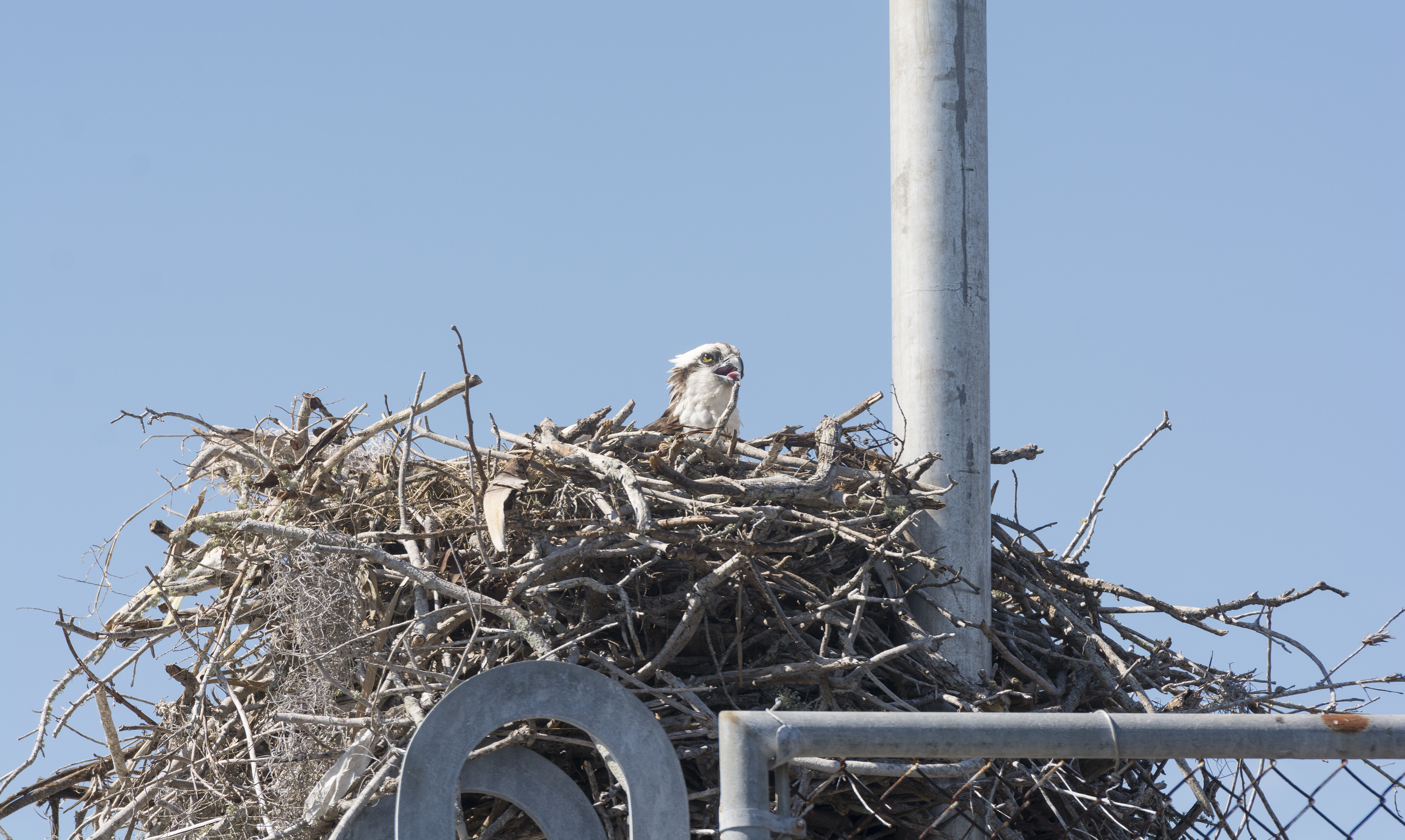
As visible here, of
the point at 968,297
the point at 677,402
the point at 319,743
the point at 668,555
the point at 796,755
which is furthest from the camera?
the point at 677,402

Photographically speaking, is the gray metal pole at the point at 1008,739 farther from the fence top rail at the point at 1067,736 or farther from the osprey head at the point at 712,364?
the osprey head at the point at 712,364

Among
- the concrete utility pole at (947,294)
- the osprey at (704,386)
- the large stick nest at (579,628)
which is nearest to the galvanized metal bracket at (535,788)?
the large stick nest at (579,628)

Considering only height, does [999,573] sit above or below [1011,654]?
above

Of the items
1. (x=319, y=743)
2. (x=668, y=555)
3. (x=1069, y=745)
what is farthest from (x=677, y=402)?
(x=1069, y=745)

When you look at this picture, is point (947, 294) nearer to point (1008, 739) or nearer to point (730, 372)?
point (730, 372)

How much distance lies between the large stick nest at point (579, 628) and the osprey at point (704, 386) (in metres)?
1.80

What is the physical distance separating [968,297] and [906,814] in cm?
197

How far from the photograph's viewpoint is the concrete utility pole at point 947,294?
5508mm

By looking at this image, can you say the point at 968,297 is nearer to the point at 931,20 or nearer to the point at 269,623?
the point at 931,20

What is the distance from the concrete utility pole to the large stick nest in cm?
9

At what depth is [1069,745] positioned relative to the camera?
2.36 meters

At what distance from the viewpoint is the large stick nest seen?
4.73 meters

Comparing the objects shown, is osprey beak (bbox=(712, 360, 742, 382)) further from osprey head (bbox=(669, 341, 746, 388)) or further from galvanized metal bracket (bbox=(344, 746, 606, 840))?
galvanized metal bracket (bbox=(344, 746, 606, 840))

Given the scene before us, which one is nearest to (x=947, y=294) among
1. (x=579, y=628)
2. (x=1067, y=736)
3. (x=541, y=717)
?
(x=579, y=628)
